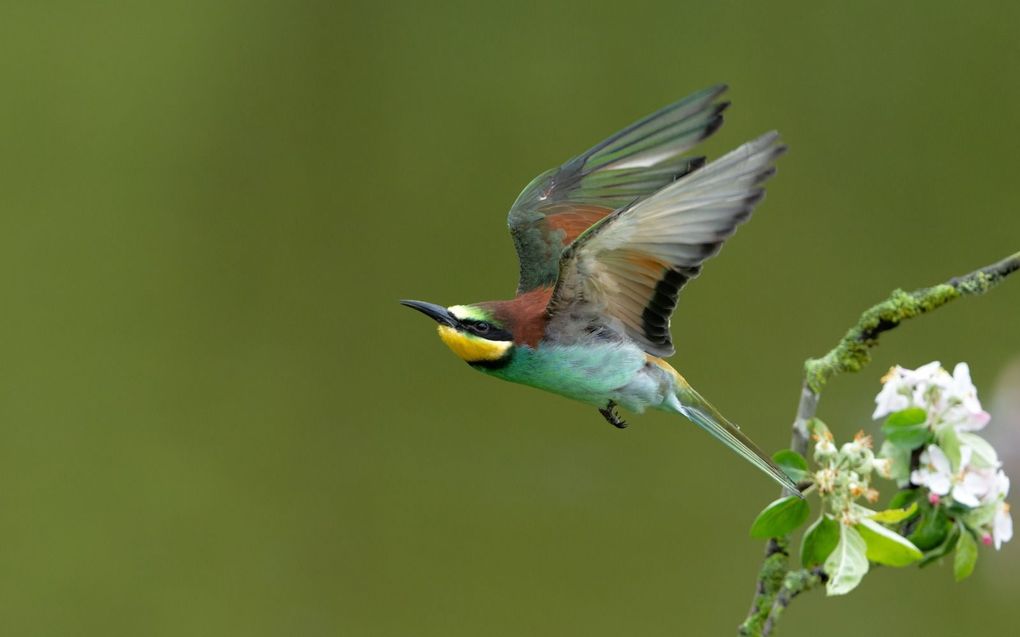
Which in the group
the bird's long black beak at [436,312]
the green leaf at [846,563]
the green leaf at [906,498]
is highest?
the green leaf at [906,498]

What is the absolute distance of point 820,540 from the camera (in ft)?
1.96

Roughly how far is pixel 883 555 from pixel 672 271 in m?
0.26

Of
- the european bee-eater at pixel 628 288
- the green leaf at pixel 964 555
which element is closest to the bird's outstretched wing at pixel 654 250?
the european bee-eater at pixel 628 288

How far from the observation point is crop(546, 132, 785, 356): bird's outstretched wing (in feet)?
2.24

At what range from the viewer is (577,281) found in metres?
0.78

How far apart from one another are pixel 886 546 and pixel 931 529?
0.05 metres

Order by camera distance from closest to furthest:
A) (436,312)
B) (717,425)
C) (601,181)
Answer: (436,312) → (717,425) → (601,181)

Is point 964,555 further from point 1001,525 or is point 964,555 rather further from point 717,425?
point 717,425

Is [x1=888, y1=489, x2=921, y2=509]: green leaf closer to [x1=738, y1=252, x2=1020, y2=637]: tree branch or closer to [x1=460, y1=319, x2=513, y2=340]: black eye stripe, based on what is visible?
[x1=738, y1=252, x2=1020, y2=637]: tree branch

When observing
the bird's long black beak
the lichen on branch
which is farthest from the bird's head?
the lichen on branch

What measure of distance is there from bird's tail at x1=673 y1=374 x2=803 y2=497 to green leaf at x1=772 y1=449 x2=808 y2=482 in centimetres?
10

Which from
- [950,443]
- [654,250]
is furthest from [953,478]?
[654,250]

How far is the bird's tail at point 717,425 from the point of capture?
76 centimetres

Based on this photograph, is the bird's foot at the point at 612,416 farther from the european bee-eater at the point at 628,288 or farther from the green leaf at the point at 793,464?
the green leaf at the point at 793,464
